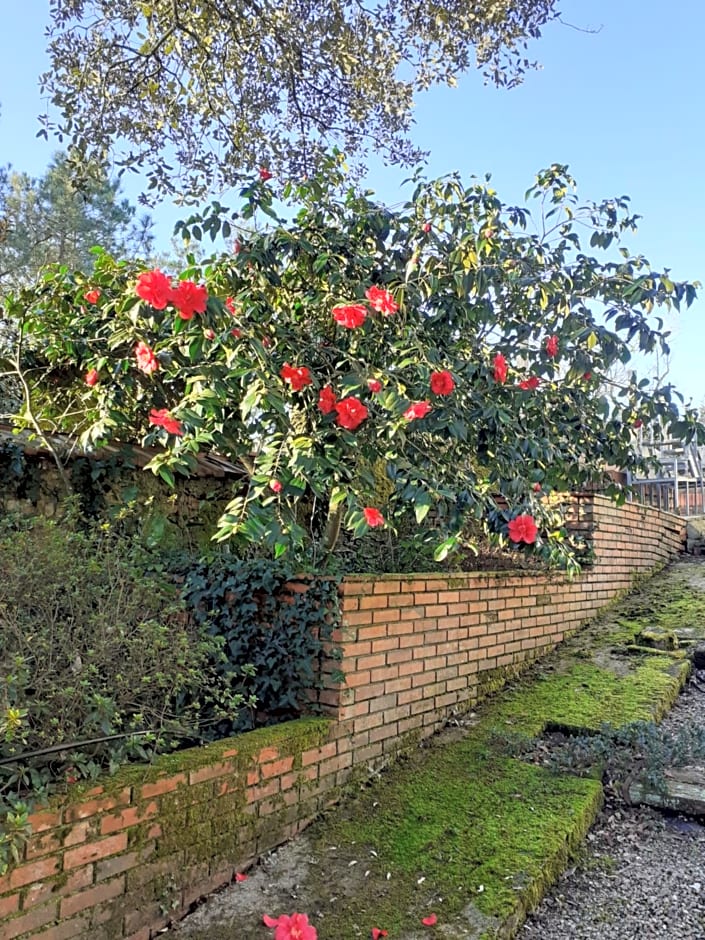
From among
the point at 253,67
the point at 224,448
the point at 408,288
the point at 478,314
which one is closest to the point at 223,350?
the point at 224,448

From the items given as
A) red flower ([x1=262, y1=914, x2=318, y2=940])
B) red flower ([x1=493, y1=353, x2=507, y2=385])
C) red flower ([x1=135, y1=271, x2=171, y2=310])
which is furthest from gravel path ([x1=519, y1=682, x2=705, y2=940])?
red flower ([x1=135, y1=271, x2=171, y2=310])

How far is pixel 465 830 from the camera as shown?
2523mm

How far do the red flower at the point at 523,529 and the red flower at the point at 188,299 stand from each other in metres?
1.69

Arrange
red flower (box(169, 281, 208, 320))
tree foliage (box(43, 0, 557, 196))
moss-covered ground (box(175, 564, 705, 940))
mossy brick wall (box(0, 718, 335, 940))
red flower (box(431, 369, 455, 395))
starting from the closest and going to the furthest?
mossy brick wall (box(0, 718, 335, 940)) → moss-covered ground (box(175, 564, 705, 940)) → red flower (box(169, 281, 208, 320)) → red flower (box(431, 369, 455, 395)) → tree foliage (box(43, 0, 557, 196))

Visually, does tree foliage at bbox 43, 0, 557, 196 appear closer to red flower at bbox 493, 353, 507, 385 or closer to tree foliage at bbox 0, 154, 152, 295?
red flower at bbox 493, 353, 507, 385

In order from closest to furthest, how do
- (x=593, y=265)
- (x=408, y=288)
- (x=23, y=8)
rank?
(x=408, y=288)
(x=593, y=265)
(x=23, y=8)

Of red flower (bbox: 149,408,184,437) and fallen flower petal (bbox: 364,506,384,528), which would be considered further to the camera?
red flower (bbox: 149,408,184,437)

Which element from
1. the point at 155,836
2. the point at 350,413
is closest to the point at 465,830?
the point at 155,836

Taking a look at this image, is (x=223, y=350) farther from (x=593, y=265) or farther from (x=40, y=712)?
(x=593, y=265)

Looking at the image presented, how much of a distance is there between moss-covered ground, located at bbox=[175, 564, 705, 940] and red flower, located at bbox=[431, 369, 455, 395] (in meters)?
1.77

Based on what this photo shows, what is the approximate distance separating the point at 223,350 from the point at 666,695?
339cm

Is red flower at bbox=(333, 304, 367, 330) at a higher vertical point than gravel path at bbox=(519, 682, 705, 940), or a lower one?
higher

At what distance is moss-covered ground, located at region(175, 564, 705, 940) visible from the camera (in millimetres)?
2023

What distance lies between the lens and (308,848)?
2.41 meters
